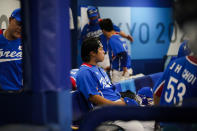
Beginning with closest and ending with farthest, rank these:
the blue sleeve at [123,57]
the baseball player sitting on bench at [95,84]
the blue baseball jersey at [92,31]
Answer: the baseball player sitting on bench at [95,84]
the blue sleeve at [123,57]
the blue baseball jersey at [92,31]

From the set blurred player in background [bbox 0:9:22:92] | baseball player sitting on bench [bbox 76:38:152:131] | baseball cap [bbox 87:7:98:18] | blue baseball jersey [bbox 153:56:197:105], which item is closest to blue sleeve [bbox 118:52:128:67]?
baseball cap [bbox 87:7:98:18]

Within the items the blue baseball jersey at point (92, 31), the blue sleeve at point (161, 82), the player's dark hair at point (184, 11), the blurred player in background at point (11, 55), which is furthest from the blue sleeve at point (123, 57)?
the player's dark hair at point (184, 11)

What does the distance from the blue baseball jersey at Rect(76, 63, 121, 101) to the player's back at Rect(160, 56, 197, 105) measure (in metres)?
0.94

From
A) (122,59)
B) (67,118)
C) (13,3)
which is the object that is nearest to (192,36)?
(67,118)

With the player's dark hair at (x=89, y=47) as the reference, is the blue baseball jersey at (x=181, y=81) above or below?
below

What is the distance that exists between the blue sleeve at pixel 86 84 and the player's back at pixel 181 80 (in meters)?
0.93

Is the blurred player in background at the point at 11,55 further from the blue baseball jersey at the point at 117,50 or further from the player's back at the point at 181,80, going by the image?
the blue baseball jersey at the point at 117,50

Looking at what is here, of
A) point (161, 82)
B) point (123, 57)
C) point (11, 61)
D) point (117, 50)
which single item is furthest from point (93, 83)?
point (123, 57)

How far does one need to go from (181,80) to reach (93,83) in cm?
106

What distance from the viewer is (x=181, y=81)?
1.76 m

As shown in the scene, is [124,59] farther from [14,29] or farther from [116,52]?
[14,29]

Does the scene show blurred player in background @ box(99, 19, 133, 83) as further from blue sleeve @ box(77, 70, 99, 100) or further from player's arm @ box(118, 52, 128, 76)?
blue sleeve @ box(77, 70, 99, 100)

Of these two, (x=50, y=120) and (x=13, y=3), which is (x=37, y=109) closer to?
(x=50, y=120)

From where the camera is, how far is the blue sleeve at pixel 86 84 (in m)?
2.63
